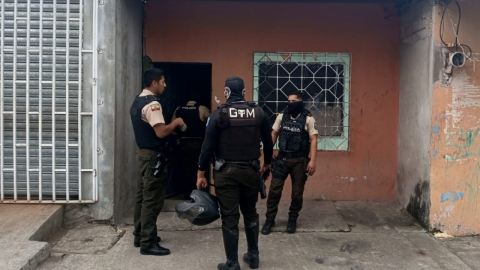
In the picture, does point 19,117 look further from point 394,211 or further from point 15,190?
point 394,211

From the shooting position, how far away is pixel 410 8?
19.3 feet

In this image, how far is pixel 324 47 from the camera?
637 cm

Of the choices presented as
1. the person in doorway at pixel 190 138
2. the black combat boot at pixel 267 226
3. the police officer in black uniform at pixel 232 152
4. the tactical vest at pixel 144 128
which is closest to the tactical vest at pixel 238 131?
the police officer in black uniform at pixel 232 152

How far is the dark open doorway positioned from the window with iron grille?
83 cm

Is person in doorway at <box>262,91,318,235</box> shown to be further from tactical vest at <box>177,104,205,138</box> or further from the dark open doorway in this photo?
the dark open doorway

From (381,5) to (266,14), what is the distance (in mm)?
1694

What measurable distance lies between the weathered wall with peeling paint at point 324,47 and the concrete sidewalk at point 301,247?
0.83 meters

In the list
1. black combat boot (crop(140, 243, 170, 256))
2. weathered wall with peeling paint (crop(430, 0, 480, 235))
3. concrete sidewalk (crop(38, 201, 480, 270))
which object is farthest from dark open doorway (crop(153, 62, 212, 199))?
weathered wall with peeling paint (crop(430, 0, 480, 235))

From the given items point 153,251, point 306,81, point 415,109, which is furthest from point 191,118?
point 415,109

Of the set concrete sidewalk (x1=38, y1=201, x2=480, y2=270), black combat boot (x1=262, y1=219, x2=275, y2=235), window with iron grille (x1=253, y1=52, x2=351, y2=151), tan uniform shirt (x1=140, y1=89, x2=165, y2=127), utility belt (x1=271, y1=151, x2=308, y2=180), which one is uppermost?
window with iron grille (x1=253, y1=52, x2=351, y2=151)

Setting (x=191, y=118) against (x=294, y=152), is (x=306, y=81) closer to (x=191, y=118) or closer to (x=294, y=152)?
(x=294, y=152)

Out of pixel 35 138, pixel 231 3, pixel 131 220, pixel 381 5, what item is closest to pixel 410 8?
pixel 381 5

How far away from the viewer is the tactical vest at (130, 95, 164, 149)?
4.43 meters

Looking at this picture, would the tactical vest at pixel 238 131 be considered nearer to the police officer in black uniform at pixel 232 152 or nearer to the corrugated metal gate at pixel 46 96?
the police officer in black uniform at pixel 232 152
